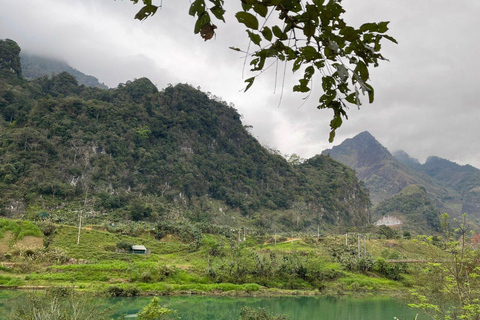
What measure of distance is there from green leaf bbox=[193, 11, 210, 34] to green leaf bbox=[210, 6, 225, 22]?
26 millimetres

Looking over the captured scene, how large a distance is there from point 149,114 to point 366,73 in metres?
73.7

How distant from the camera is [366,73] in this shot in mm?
1090

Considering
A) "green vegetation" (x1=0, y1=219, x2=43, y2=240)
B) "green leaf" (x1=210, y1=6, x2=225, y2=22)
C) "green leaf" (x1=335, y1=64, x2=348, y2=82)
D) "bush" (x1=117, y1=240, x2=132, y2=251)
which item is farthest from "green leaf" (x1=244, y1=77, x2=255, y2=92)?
"green vegetation" (x1=0, y1=219, x2=43, y2=240)

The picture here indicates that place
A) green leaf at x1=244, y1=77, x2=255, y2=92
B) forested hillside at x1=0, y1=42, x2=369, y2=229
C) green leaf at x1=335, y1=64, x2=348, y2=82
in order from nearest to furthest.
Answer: green leaf at x1=335, y1=64, x2=348, y2=82
green leaf at x1=244, y1=77, x2=255, y2=92
forested hillside at x1=0, y1=42, x2=369, y2=229

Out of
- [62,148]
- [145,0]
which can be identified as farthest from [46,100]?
[145,0]

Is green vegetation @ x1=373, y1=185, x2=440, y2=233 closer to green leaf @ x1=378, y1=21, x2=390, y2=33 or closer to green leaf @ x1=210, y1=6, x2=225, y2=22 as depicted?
green leaf @ x1=378, y1=21, x2=390, y2=33

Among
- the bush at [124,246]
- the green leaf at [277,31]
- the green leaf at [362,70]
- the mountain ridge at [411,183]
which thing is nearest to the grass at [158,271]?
the bush at [124,246]

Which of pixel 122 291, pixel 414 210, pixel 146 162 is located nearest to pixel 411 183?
pixel 414 210

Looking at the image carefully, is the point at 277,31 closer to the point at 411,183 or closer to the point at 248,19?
the point at 248,19

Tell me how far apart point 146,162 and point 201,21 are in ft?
208

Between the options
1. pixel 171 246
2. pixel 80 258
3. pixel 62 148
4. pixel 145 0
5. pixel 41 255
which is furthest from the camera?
pixel 62 148

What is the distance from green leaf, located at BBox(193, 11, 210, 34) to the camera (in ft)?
3.88

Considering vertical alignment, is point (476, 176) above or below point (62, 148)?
above

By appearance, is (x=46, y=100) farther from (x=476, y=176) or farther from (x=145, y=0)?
(x=476, y=176)
